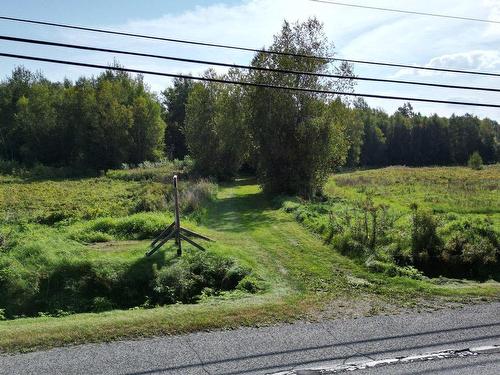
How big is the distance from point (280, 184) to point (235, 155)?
15474mm

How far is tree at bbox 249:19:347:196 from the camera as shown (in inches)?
1091

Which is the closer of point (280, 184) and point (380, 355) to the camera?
point (380, 355)

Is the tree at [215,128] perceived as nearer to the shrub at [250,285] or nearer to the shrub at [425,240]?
the shrub at [425,240]

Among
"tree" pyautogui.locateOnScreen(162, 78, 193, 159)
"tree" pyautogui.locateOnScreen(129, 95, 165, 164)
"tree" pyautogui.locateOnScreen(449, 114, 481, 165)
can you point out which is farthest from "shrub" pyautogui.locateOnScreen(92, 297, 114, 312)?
"tree" pyautogui.locateOnScreen(449, 114, 481, 165)

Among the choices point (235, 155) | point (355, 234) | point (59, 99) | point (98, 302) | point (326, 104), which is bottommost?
point (98, 302)

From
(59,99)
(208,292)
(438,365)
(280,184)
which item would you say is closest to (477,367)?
(438,365)

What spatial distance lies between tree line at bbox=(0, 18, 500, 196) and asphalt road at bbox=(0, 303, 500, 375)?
19686mm

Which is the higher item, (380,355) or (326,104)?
(326,104)

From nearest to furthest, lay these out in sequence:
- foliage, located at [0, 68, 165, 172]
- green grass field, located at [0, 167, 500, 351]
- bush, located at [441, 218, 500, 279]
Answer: green grass field, located at [0, 167, 500, 351], bush, located at [441, 218, 500, 279], foliage, located at [0, 68, 165, 172]

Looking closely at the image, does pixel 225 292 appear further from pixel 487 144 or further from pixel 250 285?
pixel 487 144

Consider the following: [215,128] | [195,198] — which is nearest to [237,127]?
[215,128]

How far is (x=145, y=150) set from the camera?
65.7 metres

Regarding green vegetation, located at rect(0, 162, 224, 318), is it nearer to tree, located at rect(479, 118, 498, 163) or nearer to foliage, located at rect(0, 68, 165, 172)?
foliage, located at rect(0, 68, 165, 172)

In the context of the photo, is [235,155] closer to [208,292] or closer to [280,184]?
[280,184]
